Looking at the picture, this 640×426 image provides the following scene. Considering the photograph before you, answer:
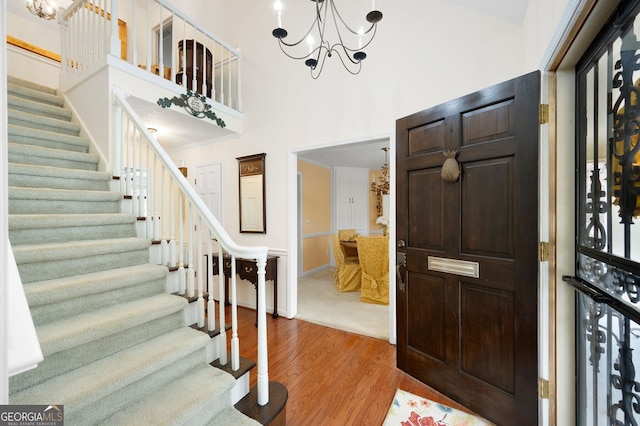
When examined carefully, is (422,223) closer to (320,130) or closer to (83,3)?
(320,130)

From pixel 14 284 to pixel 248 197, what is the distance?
10.2 feet

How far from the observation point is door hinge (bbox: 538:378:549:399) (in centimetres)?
140

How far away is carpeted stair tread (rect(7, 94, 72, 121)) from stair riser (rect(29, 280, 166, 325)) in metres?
2.36

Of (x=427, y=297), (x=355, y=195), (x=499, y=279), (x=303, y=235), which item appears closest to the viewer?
(x=499, y=279)

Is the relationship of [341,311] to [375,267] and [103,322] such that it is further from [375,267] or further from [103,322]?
[103,322]

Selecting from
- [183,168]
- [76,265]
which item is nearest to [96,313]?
[76,265]

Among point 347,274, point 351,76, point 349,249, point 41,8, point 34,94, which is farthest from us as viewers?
point 349,249

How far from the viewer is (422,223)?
1.96 meters

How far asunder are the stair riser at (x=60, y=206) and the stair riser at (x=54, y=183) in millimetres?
244

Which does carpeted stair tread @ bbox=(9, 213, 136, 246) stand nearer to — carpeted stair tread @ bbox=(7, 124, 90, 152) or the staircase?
the staircase

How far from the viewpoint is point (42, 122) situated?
2482mm

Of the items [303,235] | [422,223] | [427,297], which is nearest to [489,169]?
[422,223]

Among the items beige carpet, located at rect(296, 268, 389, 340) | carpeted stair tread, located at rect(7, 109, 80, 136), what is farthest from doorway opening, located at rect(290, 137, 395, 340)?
carpeted stair tread, located at rect(7, 109, 80, 136)

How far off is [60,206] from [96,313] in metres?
1.04
